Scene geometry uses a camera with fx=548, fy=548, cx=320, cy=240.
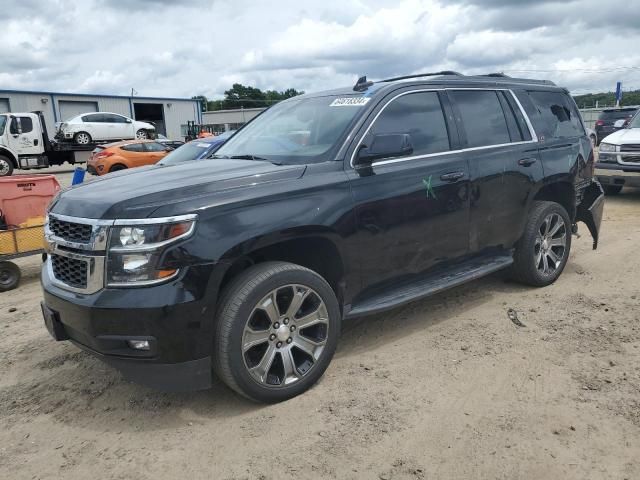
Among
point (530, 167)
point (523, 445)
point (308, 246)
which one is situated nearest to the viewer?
point (523, 445)

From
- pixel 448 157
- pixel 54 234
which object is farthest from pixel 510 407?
pixel 54 234

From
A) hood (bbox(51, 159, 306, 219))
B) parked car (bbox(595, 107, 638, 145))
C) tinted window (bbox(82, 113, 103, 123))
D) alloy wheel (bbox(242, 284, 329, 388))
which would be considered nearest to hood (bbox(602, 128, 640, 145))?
hood (bbox(51, 159, 306, 219))

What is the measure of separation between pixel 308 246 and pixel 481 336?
1668 millimetres

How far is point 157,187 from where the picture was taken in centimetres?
326

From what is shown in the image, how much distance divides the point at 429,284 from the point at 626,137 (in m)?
8.26

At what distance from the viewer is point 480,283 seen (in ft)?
18.5

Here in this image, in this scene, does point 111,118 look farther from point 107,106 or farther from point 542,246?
point 542,246

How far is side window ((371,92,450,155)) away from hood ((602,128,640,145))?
24.4ft

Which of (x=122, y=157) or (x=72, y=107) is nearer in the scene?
(x=122, y=157)

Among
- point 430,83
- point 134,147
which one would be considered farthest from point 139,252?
point 134,147

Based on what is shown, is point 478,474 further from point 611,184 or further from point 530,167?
point 611,184

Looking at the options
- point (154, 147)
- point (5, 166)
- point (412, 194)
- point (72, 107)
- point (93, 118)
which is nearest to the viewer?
point (412, 194)

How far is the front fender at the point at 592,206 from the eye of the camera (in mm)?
5812

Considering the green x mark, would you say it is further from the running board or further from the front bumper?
the front bumper
